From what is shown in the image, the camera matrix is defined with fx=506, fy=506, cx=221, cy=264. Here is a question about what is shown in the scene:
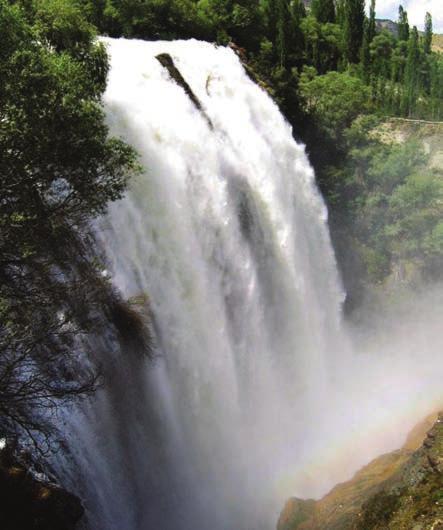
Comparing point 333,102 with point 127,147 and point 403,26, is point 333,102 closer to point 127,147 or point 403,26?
point 127,147

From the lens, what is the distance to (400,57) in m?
62.0

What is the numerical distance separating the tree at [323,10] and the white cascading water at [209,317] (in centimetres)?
4167

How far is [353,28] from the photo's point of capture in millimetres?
53562

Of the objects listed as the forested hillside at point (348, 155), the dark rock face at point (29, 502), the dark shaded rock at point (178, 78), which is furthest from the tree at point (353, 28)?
the dark rock face at point (29, 502)

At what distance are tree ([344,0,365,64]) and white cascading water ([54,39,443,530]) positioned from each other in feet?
120

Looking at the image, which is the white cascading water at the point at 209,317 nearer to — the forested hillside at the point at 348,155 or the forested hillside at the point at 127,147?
the forested hillside at the point at 127,147

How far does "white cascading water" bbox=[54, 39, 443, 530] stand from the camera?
12203mm

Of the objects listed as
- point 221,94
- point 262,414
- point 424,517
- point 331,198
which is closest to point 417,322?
point 331,198

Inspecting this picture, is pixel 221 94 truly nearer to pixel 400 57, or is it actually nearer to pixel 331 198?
pixel 331 198

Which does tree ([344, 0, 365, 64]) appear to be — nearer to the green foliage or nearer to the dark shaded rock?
the green foliage

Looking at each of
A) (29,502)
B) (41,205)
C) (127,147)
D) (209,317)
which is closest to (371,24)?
(209,317)

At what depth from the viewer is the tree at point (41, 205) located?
24.8ft

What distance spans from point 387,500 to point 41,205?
29.8 feet

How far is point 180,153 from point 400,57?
185ft
